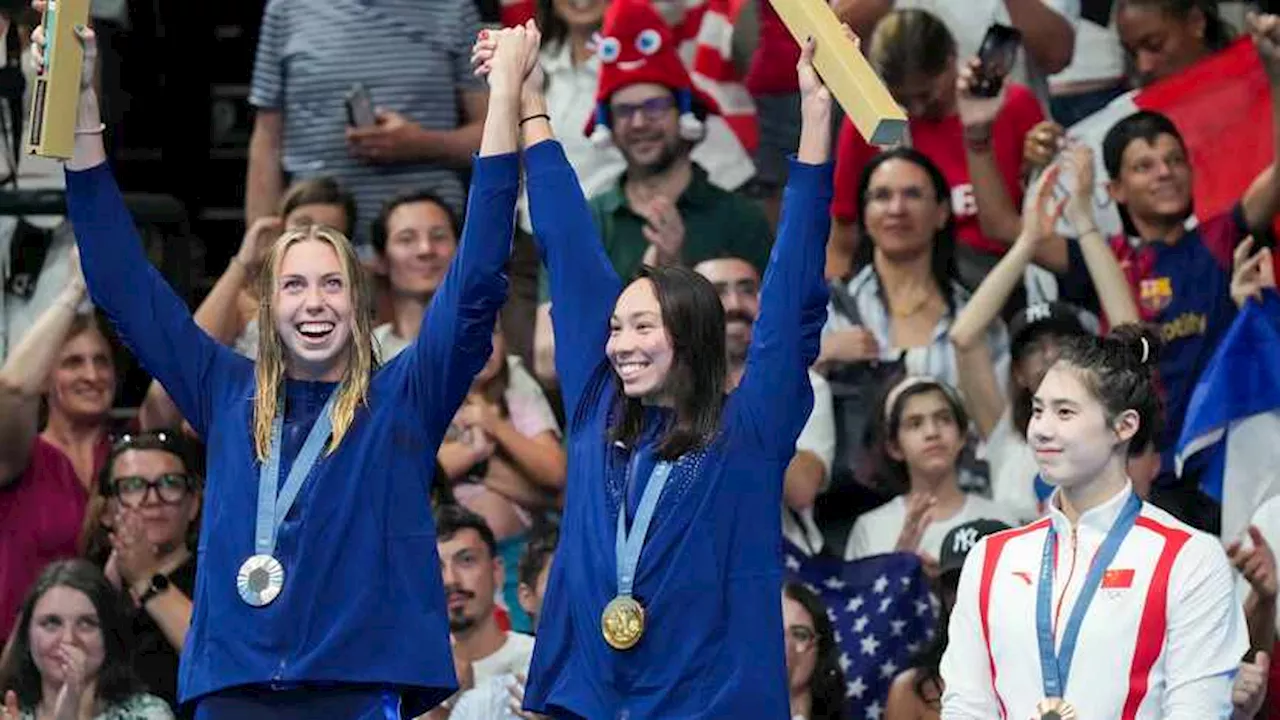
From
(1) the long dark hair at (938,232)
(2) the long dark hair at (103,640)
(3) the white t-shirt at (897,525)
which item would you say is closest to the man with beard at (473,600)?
(2) the long dark hair at (103,640)

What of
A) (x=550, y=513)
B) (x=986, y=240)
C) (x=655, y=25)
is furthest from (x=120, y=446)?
(x=986, y=240)

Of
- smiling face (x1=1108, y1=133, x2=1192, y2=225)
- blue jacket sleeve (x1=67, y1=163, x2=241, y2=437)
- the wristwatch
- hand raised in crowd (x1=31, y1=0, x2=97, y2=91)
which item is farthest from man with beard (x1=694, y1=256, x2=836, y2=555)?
hand raised in crowd (x1=31, y1=0, x2=97, y2=91)

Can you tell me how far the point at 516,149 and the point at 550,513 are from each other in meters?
2.80

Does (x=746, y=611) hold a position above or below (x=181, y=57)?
below

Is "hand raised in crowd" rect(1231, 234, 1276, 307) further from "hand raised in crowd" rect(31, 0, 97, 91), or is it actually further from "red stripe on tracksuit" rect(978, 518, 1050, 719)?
"hand raised in crowd" rect(31, 0, 97, 91)

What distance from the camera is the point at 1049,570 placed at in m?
6.82

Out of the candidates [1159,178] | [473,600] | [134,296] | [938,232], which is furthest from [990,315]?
[134,296]

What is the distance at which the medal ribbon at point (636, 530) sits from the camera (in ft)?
21.6

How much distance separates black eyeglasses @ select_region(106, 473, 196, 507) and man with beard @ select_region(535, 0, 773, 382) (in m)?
1.48

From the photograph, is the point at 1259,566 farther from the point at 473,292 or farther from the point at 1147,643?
the point at 473,292

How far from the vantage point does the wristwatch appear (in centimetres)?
877

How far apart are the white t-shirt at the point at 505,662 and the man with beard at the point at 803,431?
0.93 meters

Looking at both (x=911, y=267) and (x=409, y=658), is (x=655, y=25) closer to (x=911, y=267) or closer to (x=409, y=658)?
(x=911, y=267)

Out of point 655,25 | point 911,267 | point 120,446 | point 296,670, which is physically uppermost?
point 655,25
